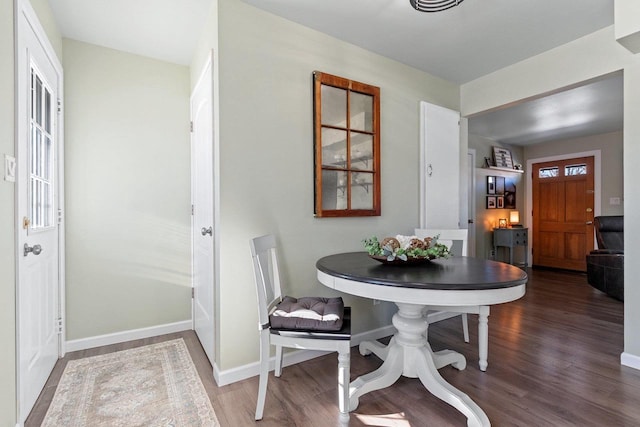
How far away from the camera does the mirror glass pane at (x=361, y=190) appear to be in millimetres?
2518

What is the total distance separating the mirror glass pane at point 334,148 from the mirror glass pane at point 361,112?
0.16 metres

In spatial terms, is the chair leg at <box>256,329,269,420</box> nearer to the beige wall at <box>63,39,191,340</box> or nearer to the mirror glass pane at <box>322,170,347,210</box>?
the mirror glass pane at <box>322,170,347,210</box>

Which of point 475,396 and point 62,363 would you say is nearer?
point 475,396

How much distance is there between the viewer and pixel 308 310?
5.66 feet

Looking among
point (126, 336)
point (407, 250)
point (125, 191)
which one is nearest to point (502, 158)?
point (407, 250)

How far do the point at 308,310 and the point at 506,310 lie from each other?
273 cm

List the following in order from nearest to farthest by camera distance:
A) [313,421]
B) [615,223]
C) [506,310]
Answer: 1. [313,421]
2. [506,310]
3. [615,223]

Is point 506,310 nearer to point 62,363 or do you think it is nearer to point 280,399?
point 280,399

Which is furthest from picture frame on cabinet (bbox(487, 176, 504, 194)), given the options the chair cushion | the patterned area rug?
the patterned area rug

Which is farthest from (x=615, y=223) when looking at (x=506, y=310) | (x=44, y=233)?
(x=44, y=233)

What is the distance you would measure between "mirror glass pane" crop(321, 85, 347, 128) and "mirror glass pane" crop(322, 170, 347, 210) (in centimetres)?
39

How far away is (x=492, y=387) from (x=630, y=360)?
3.72 ft

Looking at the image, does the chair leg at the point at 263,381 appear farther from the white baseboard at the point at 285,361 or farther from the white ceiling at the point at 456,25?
the white ceiling at the point at 456,25
